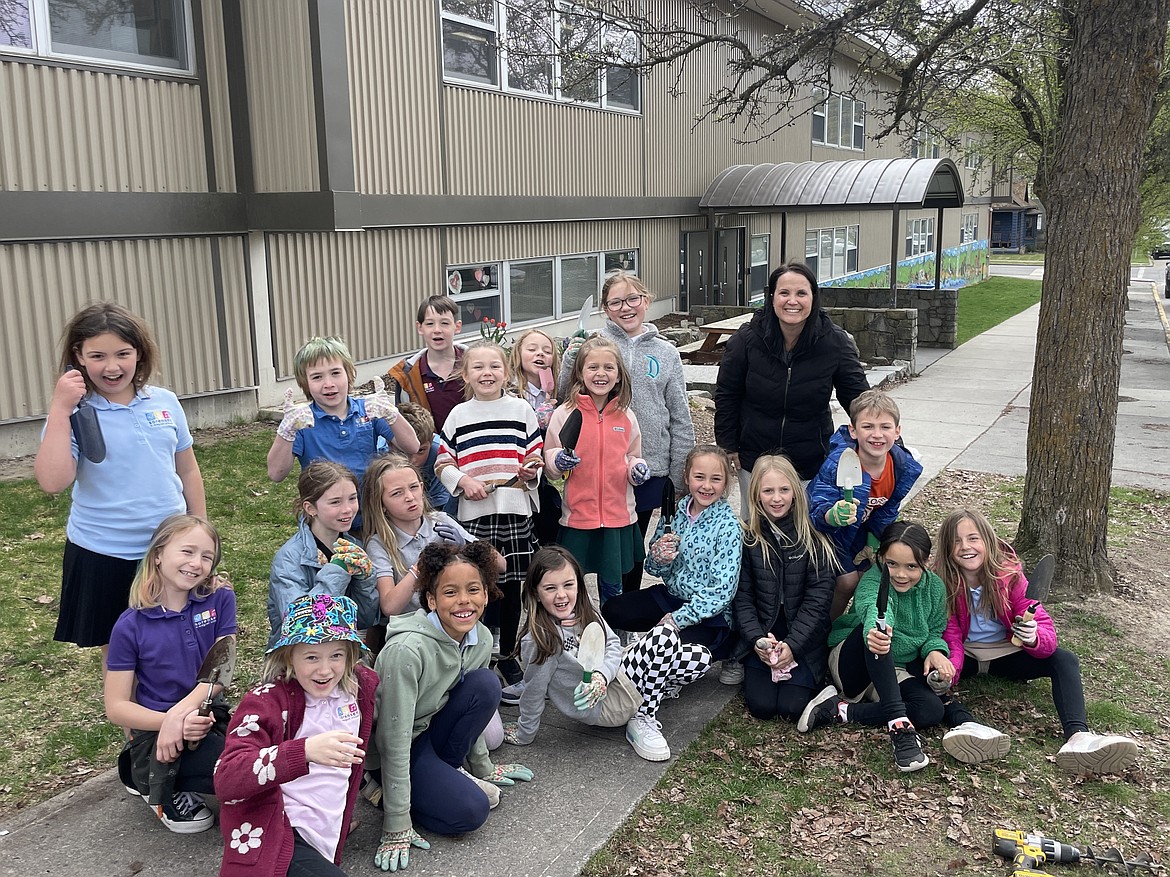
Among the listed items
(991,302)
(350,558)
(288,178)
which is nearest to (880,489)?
(350,558)

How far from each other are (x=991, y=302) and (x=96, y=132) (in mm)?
26229

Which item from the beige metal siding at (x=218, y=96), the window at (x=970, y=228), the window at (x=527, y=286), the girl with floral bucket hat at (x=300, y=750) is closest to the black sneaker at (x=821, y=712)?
the girl with floral bucket hat at (x=300, y=750)

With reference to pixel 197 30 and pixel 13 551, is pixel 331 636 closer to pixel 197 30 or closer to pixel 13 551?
pixel 13 551

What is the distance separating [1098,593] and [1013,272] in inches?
1748

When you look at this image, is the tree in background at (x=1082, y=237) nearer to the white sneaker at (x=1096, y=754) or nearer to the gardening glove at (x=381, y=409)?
the white sneaker at (x=1096, y=754)

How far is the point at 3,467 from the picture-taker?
26.3 feet

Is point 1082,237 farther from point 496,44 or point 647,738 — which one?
point 496,44

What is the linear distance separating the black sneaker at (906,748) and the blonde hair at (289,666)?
7.19 feet

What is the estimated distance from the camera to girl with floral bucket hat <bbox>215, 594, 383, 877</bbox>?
2861 millimetres

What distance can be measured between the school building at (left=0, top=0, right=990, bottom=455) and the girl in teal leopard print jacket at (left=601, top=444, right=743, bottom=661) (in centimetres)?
355

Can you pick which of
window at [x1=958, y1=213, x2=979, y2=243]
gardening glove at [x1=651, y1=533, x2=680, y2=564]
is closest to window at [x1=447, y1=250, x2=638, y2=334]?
gardening glove at [x1=651, y1=533, x2=680, y2=564]

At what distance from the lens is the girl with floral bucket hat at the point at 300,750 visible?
2.86m

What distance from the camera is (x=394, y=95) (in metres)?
11.3

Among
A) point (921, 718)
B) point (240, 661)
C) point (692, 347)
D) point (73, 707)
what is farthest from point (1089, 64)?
point (692, 347)
